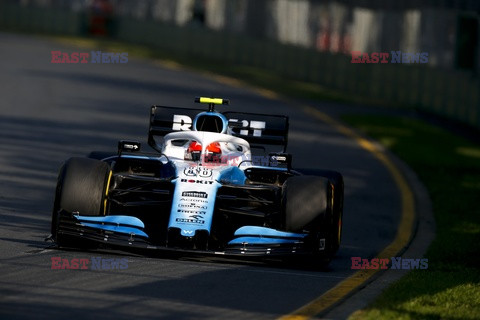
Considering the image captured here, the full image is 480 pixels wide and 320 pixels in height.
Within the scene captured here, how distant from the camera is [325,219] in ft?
39.8

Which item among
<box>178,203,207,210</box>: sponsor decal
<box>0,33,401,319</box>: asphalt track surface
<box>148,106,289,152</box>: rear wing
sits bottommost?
<box>0,33,401,319</box>: asphalt track surface

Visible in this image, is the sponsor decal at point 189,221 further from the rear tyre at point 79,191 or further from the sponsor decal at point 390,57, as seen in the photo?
the sponsor decal at point 390,57

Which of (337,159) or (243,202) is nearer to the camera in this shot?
(243,202)

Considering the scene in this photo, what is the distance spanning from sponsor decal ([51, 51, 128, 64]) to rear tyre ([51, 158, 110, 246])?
29156 millimetres

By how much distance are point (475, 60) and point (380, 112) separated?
11.1 feet

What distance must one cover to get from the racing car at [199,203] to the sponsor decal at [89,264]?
0.84 feet

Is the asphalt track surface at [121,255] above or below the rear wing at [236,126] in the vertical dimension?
below

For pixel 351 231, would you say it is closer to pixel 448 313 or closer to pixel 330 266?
pixel 330 266

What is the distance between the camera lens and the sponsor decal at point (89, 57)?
42.2 metres

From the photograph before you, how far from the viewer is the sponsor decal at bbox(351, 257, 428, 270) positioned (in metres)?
12.4

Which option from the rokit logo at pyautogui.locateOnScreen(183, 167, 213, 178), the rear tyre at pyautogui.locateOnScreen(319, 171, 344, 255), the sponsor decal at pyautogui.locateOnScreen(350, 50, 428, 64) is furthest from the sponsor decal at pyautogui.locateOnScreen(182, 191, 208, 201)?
the sponsor decal at pyautogui.locateOnScreen(350, 50, 428, 64)

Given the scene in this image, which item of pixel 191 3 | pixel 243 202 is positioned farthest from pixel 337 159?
pixel 191 3

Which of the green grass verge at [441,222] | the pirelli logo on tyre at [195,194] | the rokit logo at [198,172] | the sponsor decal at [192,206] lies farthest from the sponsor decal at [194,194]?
the green grass verge at [441,222]

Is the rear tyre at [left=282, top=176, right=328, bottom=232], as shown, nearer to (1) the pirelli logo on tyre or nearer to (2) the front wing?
(2) the front wing
